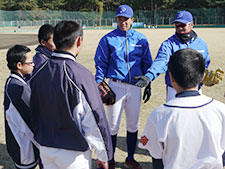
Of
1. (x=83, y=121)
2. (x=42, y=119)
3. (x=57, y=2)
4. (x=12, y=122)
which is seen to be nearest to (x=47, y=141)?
(x=42, y=119)

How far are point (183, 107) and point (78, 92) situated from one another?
2.74 ft

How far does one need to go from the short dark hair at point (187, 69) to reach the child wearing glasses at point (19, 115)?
1681mm

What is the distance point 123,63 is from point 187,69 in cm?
208

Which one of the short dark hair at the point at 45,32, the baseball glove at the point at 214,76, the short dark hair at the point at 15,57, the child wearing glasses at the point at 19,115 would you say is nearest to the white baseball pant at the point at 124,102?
the baseball glove at the point at 214,76

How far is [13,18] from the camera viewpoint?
54.8 metres

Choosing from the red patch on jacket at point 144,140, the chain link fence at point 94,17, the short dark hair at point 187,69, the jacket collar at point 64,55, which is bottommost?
the red patch on jacket at point 144,140

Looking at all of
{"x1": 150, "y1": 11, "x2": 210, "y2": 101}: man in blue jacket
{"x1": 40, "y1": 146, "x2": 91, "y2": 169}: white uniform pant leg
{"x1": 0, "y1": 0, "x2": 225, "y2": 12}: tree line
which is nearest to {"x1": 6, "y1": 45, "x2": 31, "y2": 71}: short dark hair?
{"x1": 40, "y1": 146, "x2": 91, "y2": 169}: white uniform pant leg

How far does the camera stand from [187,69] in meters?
1.97

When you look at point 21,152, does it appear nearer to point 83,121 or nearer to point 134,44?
point 83,121

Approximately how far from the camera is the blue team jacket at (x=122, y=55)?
13.2ft

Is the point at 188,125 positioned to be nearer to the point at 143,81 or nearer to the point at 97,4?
the point at 143,81

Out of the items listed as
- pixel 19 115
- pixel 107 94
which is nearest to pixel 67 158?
pixel 19 115

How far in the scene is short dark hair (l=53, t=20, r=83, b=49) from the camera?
230cm

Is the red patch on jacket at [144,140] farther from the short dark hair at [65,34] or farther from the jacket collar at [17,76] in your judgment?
the jacket collar at [17,76]
